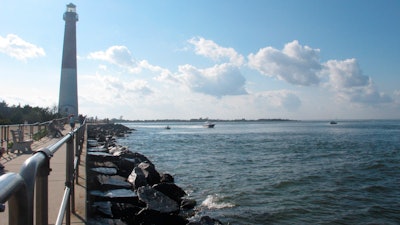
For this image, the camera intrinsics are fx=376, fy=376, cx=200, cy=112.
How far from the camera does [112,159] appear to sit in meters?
15.4

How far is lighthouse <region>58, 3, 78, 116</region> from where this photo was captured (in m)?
49.3

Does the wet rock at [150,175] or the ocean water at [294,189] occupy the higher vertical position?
the wet rock at [150,175]

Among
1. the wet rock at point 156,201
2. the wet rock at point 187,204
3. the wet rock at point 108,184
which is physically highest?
the wet rock at point 108,184

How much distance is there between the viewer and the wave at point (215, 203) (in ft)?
39.0

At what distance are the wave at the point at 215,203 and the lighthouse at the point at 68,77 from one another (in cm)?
3995

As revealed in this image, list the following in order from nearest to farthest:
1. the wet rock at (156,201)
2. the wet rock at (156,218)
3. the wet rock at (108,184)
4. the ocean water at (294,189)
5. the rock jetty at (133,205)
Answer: the rock jetty at (133,205), the wet rock at (156,218), the wet rock at (156,201), the wet rock at (108,184), the ocean water at (294,189)

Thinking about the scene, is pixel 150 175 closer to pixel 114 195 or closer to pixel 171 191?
pixel 171 191

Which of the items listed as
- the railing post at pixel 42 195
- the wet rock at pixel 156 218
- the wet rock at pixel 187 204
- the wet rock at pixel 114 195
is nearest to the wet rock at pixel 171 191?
the wet rock at pixel 187 204

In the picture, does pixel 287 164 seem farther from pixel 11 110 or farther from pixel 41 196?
pixel 11 110

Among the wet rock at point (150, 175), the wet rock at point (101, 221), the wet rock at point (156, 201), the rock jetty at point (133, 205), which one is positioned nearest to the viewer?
the wet rock at point (101, 221)

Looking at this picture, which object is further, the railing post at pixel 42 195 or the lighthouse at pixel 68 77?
the lighthouse at pixel 68 77

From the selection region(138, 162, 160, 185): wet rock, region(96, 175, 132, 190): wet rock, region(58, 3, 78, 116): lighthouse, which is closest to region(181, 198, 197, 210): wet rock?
region(96, 175, 132, 190): wet rock

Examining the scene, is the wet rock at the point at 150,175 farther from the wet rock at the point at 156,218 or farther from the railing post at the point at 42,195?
the railing post at the point at 42,195

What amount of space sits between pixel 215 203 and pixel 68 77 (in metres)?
41.7
